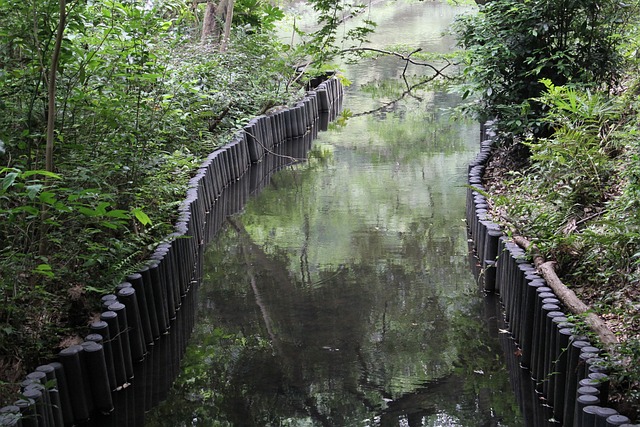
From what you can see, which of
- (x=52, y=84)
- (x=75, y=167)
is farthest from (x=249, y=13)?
(x=52, y=84)

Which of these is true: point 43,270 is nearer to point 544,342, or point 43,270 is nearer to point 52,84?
point 52,84

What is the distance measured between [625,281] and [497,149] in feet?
20.4

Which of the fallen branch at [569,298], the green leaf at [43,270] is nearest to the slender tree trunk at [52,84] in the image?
the green leaf at [43,270]

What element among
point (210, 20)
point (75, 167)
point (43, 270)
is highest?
point (210, 20)

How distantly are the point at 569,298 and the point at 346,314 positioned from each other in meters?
2.56

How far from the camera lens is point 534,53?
433 inches

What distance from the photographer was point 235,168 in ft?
46.6

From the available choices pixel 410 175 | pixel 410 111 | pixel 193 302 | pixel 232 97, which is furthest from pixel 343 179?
pixel 410 111

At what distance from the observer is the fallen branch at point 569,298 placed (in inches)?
221

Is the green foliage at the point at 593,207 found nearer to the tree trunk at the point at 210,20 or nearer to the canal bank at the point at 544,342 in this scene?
the canal bank at the point at 544,342

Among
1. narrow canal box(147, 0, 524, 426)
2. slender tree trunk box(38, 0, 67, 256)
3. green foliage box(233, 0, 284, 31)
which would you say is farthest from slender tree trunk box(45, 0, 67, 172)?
green foliage box(233, 0, 284, 31)

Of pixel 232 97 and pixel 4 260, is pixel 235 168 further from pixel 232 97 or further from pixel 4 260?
pixel 4 260

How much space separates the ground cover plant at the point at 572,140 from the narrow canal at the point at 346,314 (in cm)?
100

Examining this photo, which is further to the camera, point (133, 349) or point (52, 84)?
point (133, 349)
